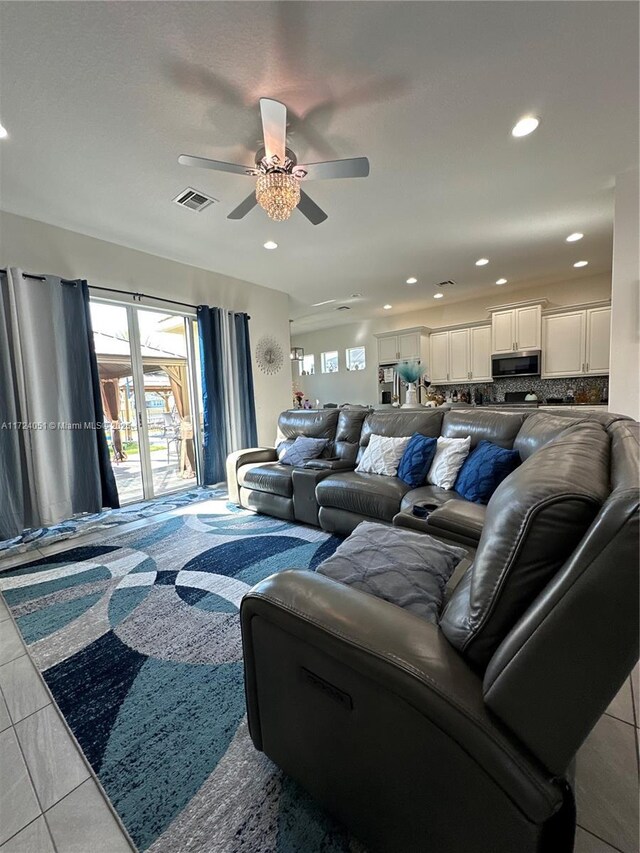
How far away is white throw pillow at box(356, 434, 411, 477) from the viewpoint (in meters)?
2.82

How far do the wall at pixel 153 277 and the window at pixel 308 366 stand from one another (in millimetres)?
3131

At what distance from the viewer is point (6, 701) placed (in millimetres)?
1406

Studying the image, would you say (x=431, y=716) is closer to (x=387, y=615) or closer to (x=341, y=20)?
(x=387, y=615)

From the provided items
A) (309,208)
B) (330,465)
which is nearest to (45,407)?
(330,465)

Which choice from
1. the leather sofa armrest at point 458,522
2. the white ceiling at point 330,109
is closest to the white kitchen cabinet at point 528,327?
the white ceiling at point 330,109

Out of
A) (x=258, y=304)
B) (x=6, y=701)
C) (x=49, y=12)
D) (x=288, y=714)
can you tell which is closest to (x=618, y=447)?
(x=288, y=714)

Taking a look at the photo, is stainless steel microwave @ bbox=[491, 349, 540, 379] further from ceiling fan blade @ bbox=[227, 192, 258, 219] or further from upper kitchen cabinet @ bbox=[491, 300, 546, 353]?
ceiling fan blade @ bbox=[227, 192, 258, 219]

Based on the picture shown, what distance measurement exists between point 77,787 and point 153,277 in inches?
171

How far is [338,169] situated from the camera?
6.84 feet

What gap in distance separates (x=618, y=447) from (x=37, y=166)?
374 cm

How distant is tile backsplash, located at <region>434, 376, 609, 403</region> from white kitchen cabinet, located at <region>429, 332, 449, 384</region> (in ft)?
1.03

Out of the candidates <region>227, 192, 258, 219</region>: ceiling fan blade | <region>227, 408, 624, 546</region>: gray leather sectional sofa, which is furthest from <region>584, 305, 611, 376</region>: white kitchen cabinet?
<region>227, 192, 258, 219</region>: ceiling fan blade

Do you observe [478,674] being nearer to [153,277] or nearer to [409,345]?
[153,277]

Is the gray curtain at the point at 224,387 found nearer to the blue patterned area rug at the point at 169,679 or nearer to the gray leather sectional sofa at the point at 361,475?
the gray leather sectional sofa at the point at 361,475
